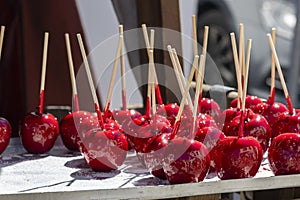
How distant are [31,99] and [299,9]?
1263 millimetres

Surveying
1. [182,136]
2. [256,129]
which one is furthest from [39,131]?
[256,129]

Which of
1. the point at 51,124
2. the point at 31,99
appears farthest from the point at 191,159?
the point at 31,99

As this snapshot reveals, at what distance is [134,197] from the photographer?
3.87 ft

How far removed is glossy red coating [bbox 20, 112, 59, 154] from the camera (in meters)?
1.58

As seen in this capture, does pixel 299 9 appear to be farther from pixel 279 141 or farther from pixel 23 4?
pixel 279 141

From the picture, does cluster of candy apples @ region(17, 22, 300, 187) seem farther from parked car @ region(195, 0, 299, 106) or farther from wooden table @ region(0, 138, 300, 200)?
parked car @ region(195, 0, 299, 106)

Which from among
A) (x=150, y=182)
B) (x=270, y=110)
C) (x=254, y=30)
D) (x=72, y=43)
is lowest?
(x=150, y=182)

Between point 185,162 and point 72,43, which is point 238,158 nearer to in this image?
point 185,162

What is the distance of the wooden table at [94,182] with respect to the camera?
118 cm

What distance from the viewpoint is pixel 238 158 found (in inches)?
51.4

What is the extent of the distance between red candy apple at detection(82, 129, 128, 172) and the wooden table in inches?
0.8

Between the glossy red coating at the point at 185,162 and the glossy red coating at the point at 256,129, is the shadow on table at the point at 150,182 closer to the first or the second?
the glossy red coating at the point at 185,162

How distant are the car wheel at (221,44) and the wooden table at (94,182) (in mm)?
3347

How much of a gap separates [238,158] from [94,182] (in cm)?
30
